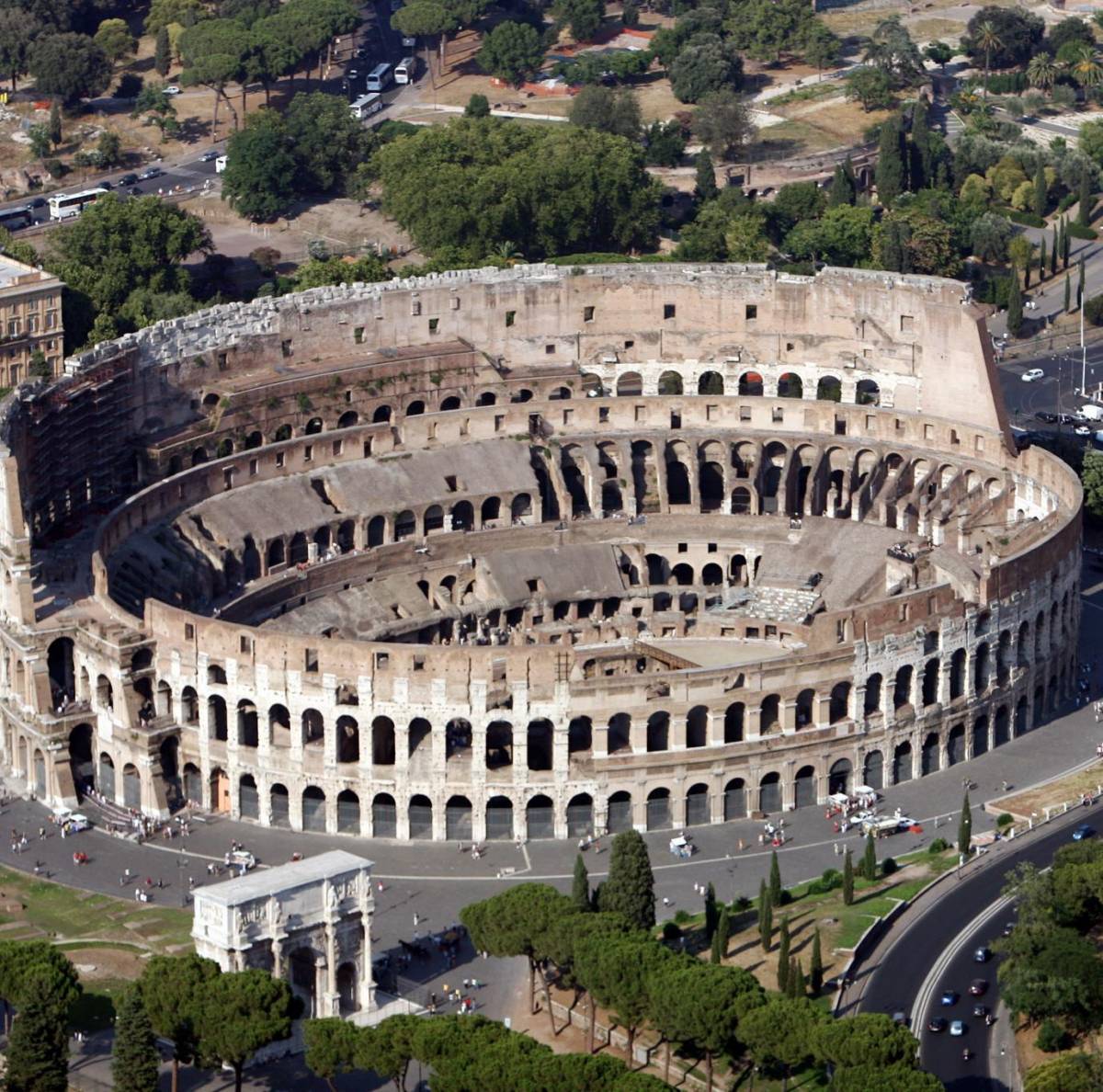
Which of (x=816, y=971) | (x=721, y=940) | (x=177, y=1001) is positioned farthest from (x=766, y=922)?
(x=177, y=1001)

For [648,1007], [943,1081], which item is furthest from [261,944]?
[943,1081]

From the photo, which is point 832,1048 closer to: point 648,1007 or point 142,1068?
point 648,1007

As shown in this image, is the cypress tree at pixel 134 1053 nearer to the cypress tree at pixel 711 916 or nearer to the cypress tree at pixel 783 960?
the cypress tree at pixel 783 960

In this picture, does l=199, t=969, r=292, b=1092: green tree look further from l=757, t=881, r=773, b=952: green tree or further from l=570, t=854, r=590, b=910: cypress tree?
l=757, t=881, r=773, b=952: green tree

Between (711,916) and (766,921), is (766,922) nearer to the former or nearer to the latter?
(766,921)

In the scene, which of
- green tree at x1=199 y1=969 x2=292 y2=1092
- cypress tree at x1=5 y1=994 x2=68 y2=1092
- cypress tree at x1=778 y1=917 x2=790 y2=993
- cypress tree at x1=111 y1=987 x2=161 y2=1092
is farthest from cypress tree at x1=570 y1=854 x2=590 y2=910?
cypress tree at x1=5 y1=994 x2=68 y2=1092

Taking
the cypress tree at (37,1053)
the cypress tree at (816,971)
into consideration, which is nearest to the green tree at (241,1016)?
the cypress tree at (37,1053)
